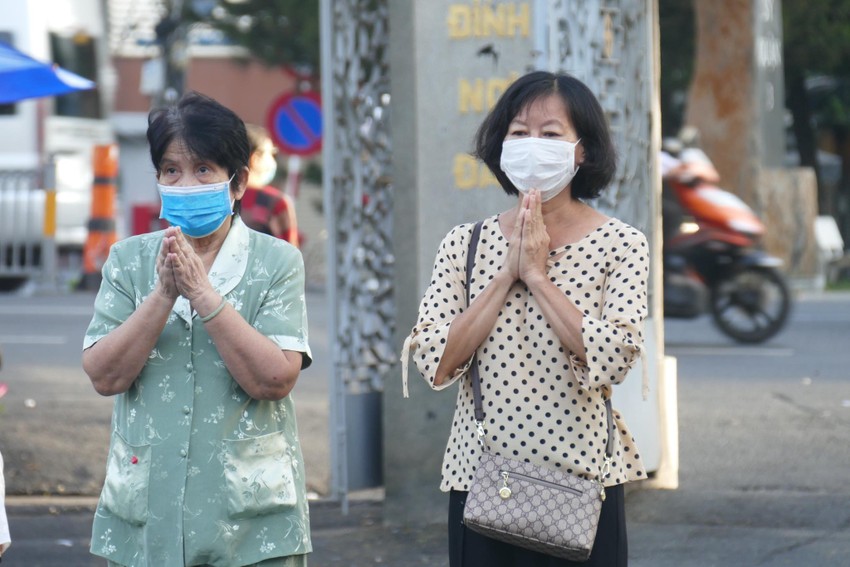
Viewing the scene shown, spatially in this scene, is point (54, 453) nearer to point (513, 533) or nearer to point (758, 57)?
point (513, 533)

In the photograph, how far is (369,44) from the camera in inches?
257

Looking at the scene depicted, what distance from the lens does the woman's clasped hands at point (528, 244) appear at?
10.5 feet

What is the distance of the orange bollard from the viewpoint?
60.3 feet

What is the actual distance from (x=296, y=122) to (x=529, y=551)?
10.5 metres

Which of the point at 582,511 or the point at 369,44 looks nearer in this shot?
the point at 582,511

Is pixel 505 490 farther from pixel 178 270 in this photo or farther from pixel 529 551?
pixel 178 270

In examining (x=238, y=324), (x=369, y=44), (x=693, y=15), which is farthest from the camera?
(x=693, y=15)

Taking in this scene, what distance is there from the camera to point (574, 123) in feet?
11.0

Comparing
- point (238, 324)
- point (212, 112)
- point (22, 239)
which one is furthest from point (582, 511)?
point (22, 239)

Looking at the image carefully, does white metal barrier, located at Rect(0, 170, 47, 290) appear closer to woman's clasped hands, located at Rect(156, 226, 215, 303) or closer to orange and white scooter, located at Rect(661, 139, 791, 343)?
orange and white scooter, located at Rect(661, 139, 791, 343)

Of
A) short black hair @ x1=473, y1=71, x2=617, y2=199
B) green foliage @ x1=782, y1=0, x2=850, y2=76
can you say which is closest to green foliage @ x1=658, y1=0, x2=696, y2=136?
green foliage @ x1=782, y1=0, x2=850, y2=76

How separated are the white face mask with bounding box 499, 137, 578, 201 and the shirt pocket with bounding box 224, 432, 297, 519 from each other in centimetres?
81

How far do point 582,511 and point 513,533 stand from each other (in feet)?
0.51

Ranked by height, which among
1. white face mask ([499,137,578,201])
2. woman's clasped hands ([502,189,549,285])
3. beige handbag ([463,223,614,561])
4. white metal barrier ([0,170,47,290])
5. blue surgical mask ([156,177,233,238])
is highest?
white face mask ([499,137,578,201])
